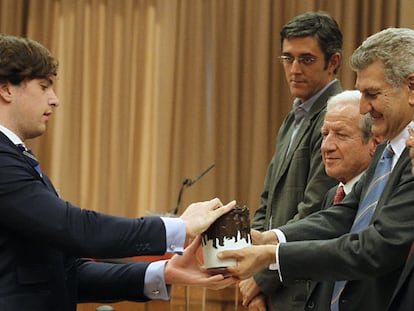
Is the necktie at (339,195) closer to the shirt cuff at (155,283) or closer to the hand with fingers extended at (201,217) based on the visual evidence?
the hand with fingers extended at (201,217)

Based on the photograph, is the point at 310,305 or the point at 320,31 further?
the point at 320,31

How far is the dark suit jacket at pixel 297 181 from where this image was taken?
12.2 feet

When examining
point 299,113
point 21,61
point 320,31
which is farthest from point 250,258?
point 320,31

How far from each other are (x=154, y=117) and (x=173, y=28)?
0.77 meters

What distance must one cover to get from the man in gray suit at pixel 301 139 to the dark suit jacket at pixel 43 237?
113cm

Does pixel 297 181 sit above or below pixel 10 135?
below

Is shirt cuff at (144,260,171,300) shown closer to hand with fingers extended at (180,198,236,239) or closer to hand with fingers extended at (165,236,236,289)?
hand with fingers extended at (165,236,236,289)

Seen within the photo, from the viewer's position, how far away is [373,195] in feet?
9.51

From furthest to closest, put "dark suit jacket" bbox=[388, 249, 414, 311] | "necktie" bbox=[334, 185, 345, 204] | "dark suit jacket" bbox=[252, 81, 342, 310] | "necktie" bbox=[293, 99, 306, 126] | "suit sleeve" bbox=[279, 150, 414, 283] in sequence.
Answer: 1. "necktie" bbox=[293, 99, 306, 126]
2. "dark suit jacket" bbox=[252, 81, 342, 310]
3. "necktie" bbox=[334, 185, 345, 204]
4. "suit sleeve" bbox=[279, 150, 414, 283]
5. "dark suit jacket" bbox=[388, 249, 414, 311]

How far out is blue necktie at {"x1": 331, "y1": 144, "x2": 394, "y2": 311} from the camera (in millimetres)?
2871

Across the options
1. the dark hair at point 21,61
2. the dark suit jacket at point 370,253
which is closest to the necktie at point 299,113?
the dark suit jacket at point 370,253

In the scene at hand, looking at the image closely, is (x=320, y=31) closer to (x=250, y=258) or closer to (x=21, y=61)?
(x=250, y=258)

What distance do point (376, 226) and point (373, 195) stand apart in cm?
26

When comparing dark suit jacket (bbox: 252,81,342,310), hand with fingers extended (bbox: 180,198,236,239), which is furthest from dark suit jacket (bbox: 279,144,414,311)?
dark suit jacket (bbox: 252,81,342,310)
